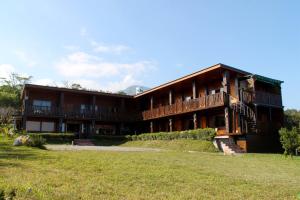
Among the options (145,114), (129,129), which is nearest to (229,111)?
(145,114)

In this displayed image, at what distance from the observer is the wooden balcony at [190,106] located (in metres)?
21.6

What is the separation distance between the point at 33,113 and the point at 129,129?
35.7 ft

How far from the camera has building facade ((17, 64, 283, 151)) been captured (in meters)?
20.9

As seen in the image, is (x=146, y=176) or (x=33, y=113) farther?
(x=33, y=113)

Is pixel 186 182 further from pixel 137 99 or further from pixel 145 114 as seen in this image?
pixel 137 99

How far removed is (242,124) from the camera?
20.8m

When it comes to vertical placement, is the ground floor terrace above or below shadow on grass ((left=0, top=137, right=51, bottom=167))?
above

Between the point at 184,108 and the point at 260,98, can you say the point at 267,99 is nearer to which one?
the point at 260,98

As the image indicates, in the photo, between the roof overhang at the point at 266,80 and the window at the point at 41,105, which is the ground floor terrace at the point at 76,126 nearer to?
the window at the point at 41,105

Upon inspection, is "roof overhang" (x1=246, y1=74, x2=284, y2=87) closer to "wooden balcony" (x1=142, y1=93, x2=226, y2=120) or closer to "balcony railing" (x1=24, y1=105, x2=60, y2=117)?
"wooden balcony" (x1=142, y1=93, x2=226, y2=120)

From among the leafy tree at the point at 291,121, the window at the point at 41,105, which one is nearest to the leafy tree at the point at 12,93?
the window at the point at 41,105

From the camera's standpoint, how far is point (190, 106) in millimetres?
24562

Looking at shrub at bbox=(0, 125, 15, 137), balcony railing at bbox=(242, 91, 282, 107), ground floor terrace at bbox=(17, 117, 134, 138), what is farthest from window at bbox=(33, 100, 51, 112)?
shrub at bbox=(0, 125, 15, 137)

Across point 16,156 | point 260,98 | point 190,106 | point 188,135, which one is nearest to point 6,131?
point 16,156
